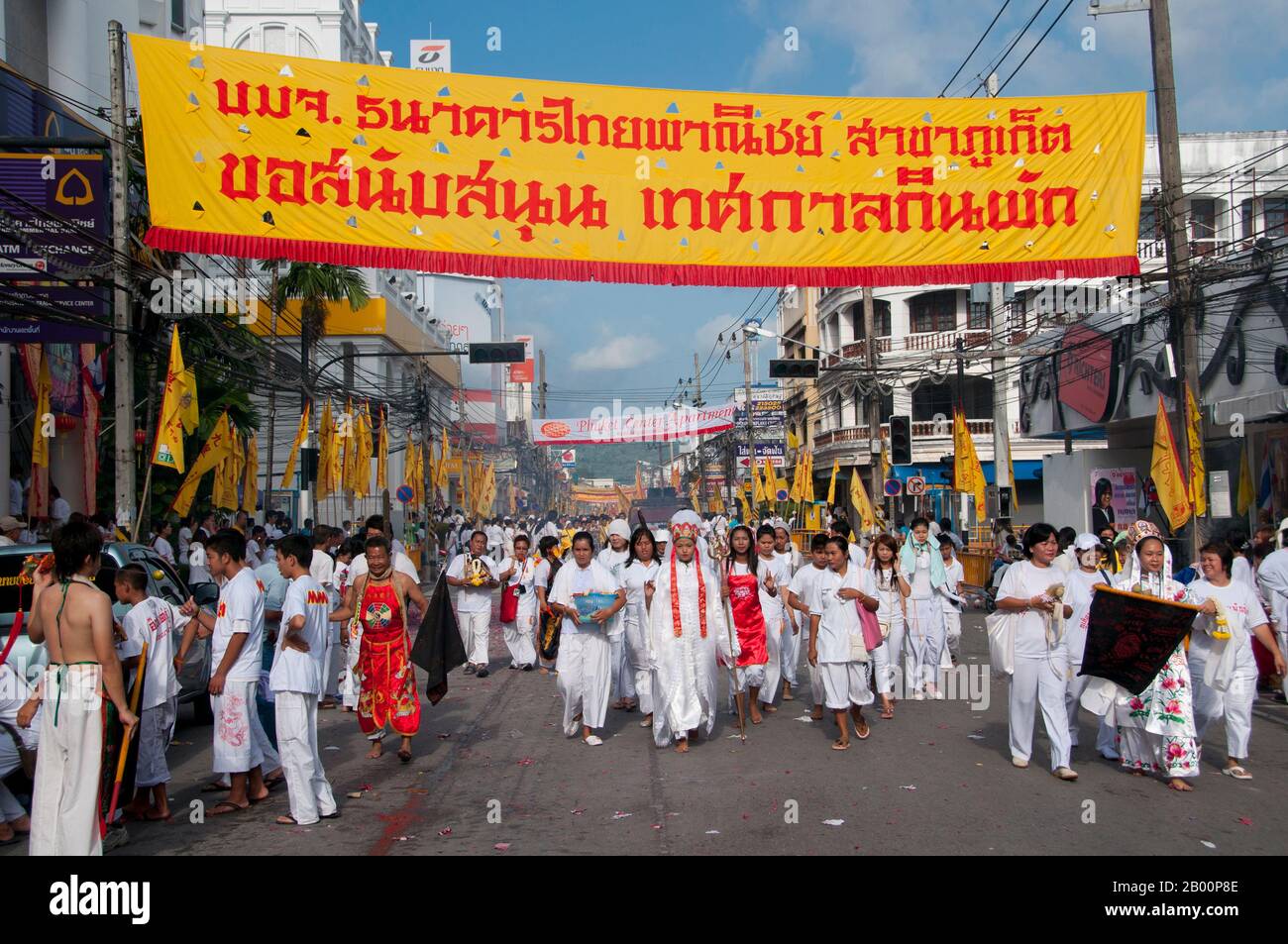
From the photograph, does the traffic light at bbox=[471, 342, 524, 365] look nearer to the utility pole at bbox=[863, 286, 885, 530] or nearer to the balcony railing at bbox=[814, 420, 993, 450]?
the utility pole at bbox=[863, 286, 885, 530]

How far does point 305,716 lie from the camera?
668 cm

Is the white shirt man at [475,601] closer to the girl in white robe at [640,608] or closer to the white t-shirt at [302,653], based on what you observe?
the girl in white robe at [640,608]

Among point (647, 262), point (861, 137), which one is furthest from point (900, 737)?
point (861, 137)

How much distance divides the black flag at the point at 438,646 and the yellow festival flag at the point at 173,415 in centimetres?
533

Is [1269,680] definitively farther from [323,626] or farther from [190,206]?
[190,206]

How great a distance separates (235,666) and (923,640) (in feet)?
23.6

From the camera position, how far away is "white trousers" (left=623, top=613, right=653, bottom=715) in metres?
10.1

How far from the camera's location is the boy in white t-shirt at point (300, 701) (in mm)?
6562

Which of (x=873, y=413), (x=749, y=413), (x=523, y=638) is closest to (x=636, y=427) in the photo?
(x=749, y=413)

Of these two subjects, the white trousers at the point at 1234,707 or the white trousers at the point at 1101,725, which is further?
the white trousers at the point at 1101,725

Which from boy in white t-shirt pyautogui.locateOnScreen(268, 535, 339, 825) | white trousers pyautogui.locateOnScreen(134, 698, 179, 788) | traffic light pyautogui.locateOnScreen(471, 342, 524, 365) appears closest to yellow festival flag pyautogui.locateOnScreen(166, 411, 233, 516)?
traffic light pyautogui.locateOnScreen(471, 342, 524, 365)

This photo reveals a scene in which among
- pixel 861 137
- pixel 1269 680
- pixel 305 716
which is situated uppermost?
pixel 861 137

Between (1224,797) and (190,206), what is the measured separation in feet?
27.9

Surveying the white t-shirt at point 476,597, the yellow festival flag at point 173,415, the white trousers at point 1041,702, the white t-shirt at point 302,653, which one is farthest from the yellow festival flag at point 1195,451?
the yellow festival flag at point 173,415
